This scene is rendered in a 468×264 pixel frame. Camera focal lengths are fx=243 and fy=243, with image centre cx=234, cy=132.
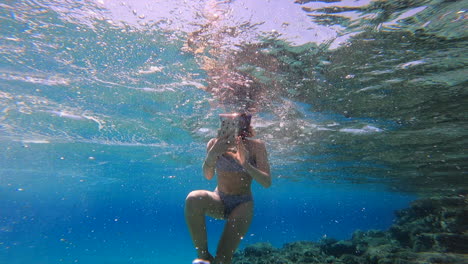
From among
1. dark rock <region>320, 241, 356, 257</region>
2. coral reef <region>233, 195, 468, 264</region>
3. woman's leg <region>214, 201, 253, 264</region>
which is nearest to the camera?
woman's leg <region>214, 201, 253, 264</region>

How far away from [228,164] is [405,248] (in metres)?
12.0

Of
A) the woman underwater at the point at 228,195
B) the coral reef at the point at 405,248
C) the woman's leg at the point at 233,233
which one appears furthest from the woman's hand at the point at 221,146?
the coral reef at the point at 405,248

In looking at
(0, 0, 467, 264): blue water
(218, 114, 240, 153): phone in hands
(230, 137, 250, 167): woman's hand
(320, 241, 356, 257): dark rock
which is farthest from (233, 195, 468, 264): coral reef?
(218, 114, 240, 153): phone in hands

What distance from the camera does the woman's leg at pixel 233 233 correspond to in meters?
4.23

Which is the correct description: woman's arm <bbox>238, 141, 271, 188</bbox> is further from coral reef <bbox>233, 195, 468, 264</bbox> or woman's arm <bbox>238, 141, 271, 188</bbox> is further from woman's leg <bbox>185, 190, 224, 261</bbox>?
coral reef <bbox>233, 195, 468, 264</bbox>

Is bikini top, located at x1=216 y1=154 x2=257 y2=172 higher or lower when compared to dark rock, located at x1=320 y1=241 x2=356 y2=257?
higher

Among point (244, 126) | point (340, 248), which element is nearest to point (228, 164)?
point (244, 126)

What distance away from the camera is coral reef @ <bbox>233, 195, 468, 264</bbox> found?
8.14 metres

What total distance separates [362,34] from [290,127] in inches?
330

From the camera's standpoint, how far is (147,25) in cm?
694

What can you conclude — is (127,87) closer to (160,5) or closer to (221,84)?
(221,84)

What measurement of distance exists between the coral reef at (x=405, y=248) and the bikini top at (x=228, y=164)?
6634 millimetres

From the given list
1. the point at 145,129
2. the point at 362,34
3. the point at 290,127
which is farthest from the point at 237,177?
the point at 145,129

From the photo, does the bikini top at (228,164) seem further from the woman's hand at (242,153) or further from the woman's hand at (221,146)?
the woman's hand at (221,146)
